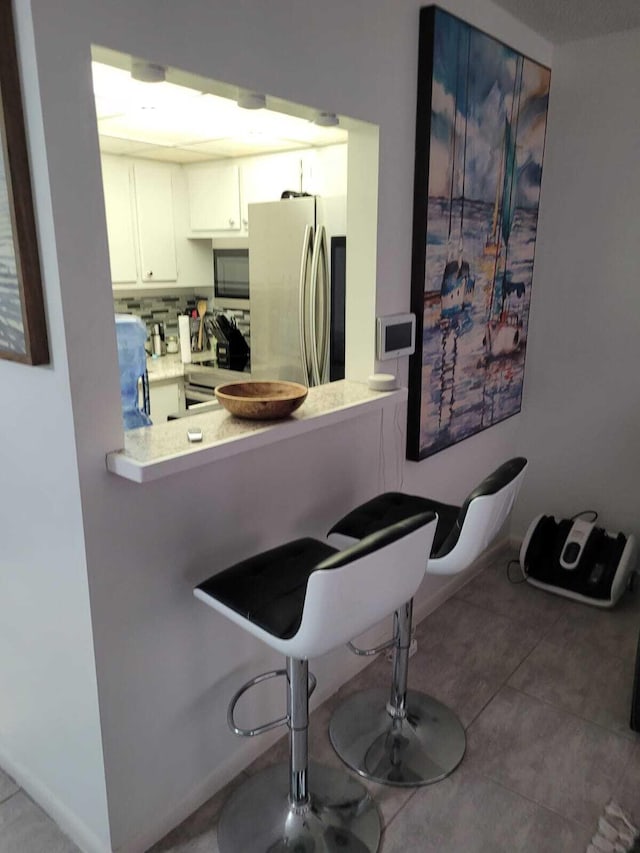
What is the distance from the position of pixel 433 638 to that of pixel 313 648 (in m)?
1.43

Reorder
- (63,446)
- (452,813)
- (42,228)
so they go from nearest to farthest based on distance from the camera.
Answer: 1. (42,228)
2. (63,446)
3. (452,813)

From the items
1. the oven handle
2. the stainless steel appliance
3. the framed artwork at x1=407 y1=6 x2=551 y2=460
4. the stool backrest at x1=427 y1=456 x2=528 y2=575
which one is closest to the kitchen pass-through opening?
the framed artwork at x1=407 y1=6 x2=551 y2=460

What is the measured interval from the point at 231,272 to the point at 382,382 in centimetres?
196

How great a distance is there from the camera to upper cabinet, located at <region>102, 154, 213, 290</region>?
3.44 metres

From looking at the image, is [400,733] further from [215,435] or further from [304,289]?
[304,289]

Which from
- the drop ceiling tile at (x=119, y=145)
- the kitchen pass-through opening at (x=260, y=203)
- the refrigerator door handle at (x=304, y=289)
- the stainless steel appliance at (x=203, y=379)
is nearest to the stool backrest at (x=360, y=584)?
the kitchen pass-through opening at (x=260, y=203)

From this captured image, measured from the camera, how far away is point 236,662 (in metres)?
1.92

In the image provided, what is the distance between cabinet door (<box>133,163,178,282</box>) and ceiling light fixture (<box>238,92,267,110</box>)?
2101mm

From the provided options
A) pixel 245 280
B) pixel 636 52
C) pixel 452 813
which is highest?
pixel 636 52

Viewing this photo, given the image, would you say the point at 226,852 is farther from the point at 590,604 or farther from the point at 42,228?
the point at 590,604

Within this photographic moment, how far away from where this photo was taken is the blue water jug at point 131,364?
196cm

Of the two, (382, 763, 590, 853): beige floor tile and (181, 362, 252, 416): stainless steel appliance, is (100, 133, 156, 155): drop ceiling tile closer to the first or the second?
(181, 362, 252, 416): stainless steel appliance

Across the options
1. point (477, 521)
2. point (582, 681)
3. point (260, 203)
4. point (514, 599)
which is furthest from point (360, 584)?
point (260, 203)

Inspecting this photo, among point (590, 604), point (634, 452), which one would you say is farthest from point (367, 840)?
point (634, 452)
